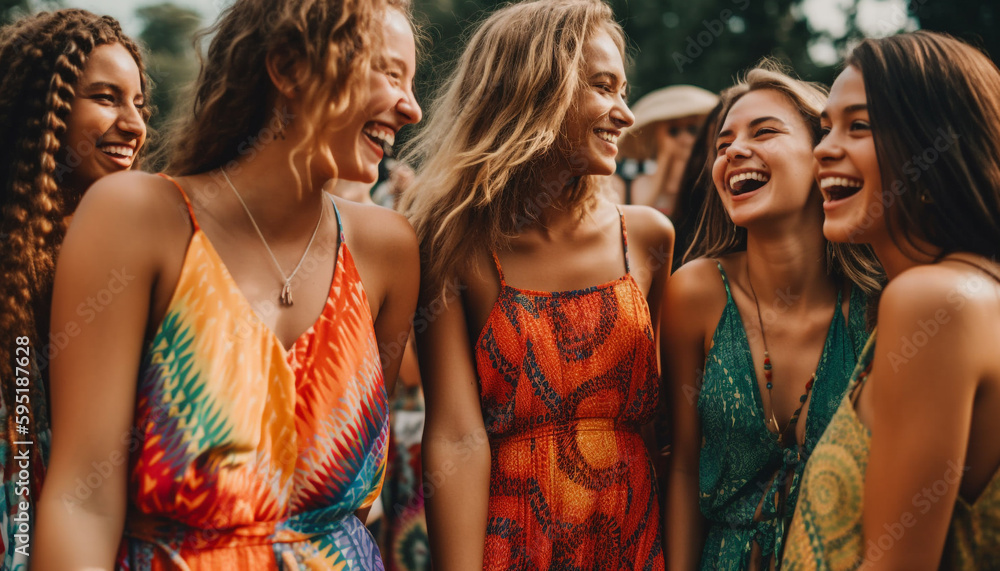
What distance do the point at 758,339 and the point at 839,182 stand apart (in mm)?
722

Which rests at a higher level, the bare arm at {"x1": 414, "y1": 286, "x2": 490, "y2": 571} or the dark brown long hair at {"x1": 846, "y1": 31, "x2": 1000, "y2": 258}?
the dark brown long hair at {"x1": 846, "y1": 31, "x2": 1000, "y2": 258}

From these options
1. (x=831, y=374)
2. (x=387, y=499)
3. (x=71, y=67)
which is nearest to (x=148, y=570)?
(x=71, y=67)

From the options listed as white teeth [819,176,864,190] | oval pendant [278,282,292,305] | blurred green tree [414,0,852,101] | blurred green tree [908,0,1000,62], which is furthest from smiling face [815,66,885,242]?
blurred green tree [414,0,852,101]

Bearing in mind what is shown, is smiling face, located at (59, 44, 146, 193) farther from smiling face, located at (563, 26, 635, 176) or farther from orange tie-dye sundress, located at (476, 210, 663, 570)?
smiling face, located at (563, 26, 635, 176)

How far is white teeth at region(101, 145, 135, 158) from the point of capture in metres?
2.39

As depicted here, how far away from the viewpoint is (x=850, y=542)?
1842 mm

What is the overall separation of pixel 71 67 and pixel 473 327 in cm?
137

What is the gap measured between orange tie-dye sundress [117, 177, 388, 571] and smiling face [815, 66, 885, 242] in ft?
4.05

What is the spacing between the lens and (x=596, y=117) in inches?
109

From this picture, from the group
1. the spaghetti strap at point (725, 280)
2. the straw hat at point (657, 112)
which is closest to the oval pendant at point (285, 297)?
the spaghetti strap at point (725, 280)

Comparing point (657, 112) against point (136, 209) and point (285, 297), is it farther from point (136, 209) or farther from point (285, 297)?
point (136, 209)

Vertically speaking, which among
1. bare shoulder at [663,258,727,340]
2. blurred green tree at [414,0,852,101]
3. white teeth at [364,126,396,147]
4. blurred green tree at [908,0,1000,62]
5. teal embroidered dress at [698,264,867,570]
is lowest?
blurred green tree at [414,0,852,101]

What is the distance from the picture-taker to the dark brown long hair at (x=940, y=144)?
1813 millimetres

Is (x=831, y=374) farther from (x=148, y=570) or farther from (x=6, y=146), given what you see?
(x=6, y=146)
